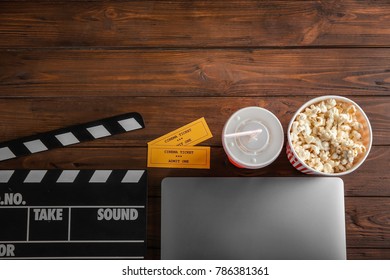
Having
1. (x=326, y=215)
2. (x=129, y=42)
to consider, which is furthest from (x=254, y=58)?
(x=326, y=215)

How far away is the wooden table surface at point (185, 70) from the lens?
3.55 ft

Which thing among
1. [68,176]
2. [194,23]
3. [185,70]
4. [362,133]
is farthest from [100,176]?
[362,133]

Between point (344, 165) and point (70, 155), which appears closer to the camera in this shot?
point (344, 165)

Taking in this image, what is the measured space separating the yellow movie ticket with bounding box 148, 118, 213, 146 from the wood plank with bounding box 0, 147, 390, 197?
4 centimetres

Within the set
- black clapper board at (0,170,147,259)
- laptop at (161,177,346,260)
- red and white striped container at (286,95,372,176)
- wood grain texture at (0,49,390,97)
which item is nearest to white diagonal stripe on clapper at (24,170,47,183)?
black clapper board at (0,170,147,259)

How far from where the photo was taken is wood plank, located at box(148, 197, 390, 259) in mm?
1053

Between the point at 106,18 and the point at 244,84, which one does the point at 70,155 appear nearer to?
the point at 106,18

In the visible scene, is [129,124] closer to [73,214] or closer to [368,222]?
[73,214]

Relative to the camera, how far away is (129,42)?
3.70 feet

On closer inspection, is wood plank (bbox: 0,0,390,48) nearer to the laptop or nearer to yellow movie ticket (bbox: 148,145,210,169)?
yellow movie ticket (bbox: 148,145,210,169)

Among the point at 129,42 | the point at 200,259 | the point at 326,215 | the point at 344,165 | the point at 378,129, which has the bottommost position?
the point at 200,259

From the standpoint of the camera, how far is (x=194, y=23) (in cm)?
113

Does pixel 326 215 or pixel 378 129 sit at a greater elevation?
pixel 378 129

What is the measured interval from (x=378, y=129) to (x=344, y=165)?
8.7 inches
